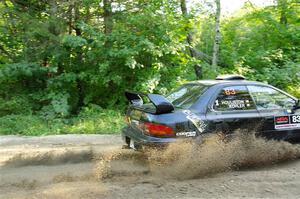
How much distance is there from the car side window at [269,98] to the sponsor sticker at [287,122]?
0.65 feet

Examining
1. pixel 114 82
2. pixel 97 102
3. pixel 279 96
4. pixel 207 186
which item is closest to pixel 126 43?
pixel 114 82

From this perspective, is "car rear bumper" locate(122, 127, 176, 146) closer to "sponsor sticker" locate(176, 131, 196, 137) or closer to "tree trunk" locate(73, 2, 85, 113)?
"sponsor sticker" locate(176, 131, 196, 137)

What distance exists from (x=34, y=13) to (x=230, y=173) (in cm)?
910

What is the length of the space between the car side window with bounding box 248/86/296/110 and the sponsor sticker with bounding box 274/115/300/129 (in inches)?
7.9

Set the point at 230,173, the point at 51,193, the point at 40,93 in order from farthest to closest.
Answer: the point at 40,93, the point at 230,173, the point at 51,193

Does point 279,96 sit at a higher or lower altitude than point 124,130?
higher

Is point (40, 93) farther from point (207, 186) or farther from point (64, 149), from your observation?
point (207, 186)

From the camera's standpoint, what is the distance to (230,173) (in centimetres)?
569

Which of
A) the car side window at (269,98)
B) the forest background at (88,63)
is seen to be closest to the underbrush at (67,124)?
the forest background at (88,63)

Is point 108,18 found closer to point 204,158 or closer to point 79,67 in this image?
point 79,67

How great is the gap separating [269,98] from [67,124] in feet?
19.7

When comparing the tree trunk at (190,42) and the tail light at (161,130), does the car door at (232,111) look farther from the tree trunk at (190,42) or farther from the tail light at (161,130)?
the tree trunk at (190,42)

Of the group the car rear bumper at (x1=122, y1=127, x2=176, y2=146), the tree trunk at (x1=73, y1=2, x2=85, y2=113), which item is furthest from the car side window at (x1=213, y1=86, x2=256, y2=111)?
the tree trunk at (x1=73, y1=2, x2=85, y2=113)

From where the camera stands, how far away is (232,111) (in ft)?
19.2
